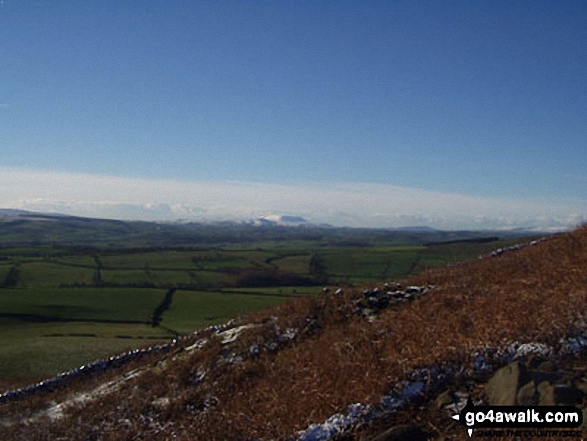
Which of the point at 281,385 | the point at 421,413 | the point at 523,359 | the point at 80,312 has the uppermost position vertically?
the point at 523,359

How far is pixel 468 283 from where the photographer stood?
16172 millimetres

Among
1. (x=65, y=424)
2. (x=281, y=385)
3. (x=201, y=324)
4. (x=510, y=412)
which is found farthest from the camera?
(x=201, y=324)

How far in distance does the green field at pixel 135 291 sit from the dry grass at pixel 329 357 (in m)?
7.57

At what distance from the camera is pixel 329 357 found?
1080cm

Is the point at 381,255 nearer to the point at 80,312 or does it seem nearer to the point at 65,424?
the point at 80,312

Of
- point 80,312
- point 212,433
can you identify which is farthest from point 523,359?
point 80,312

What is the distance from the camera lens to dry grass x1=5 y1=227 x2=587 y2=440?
29.1 feet

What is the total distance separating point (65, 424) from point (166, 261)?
352ft
